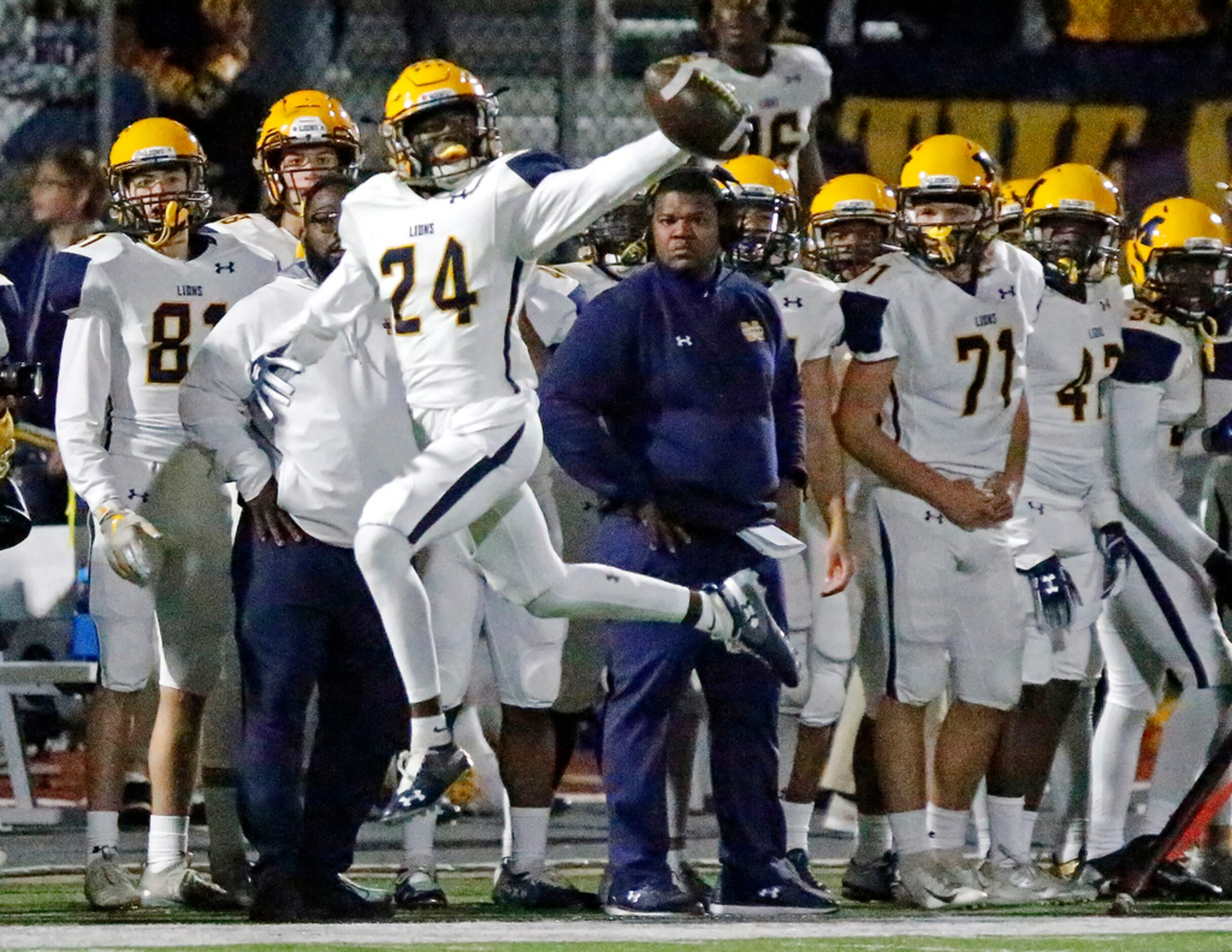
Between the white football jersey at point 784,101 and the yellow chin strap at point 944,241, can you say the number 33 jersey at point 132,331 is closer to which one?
the yellow chin strap at point 944,241

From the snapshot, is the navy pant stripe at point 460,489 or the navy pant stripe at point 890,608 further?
the navy pant stripe at point 890,608

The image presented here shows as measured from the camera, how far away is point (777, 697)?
608cm

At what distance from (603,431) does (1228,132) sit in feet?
19.1

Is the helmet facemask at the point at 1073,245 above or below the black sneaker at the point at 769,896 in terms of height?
above

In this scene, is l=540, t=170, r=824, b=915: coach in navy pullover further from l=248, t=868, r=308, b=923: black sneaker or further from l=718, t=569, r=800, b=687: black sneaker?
l=248, t=868, r=308, b=923: black sneaker

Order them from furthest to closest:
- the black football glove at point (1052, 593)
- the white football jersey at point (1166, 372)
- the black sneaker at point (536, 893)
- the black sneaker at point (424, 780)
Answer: the white football jersey at point (1166, 372), the black football glove at point (1052, 593), the black sneaker at point (536, 893), the black sneaker at point (424, 780)

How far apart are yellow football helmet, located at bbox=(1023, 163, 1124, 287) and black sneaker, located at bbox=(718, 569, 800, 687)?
1525mm

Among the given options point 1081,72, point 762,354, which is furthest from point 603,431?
point 1081,72

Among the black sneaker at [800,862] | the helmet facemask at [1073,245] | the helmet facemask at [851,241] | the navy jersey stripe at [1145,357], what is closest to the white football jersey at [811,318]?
the helmet facemask at [851,241]

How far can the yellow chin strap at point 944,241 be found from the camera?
659 centimetres

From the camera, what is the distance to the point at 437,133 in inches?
230

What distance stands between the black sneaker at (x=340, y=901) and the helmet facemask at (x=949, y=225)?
6.85 ft

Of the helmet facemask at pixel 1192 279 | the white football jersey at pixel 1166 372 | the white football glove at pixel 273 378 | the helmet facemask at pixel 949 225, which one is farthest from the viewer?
the helmet facemask at pixel 1192 279

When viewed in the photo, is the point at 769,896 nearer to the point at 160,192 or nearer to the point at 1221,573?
the point at 1221,573
